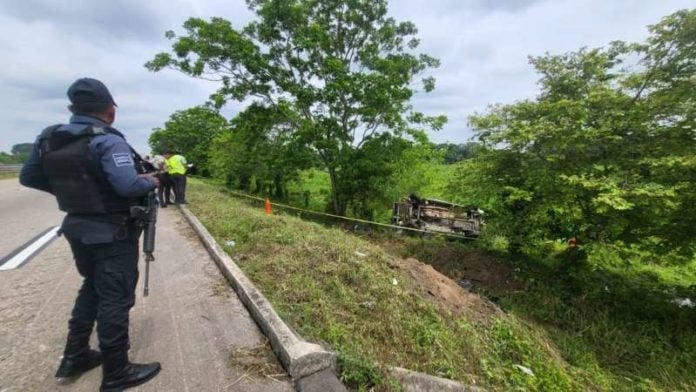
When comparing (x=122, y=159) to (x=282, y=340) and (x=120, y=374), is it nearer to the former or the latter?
(x=120, y=374)

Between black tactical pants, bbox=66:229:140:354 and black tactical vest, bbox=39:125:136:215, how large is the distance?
0.26m

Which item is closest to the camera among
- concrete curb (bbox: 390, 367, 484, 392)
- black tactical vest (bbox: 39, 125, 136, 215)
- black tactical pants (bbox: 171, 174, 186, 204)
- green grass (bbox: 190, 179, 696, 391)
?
black tactical vest (bbox: 39, 125, 136, 215)

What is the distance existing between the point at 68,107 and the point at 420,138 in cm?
1152

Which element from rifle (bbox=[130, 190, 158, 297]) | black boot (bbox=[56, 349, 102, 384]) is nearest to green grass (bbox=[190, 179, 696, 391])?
rifle (bbox=[130, 190, 158, 297])

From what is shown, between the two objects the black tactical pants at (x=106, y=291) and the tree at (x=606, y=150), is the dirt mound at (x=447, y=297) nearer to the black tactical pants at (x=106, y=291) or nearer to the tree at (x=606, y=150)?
the tree at (x=606, y=150)

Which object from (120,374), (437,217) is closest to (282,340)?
(120,374)

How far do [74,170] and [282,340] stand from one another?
6.20ft

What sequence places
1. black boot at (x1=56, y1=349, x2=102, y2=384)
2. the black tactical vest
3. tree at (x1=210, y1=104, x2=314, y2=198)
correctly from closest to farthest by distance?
the black tactical vest
black boot at (x1=56, y1=349, x2=102, y2=384)
tree at (x1=210, y1=104, x2=314, y2=198)

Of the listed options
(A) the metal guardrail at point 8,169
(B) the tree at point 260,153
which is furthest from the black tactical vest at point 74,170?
(A) the metal guardrail at point 8,169

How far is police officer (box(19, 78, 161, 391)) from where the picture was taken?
1944 millimetres

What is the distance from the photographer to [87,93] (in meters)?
2.02

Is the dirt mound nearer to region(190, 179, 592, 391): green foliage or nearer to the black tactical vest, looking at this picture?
region(190, 179, 592, 391): green foliage

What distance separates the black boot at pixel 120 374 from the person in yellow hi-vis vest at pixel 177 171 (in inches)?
308

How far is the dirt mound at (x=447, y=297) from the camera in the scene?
14.4ft
